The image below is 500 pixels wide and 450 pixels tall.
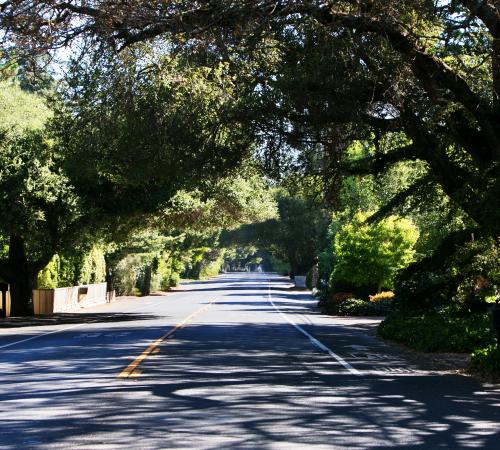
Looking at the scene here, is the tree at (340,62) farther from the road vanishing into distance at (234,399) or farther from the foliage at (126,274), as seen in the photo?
the foliage at (126,274)

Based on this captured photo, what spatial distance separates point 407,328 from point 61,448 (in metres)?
13.9

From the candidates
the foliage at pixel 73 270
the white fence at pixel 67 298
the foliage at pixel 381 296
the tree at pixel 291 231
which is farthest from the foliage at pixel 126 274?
the foliage at pixel 381 296

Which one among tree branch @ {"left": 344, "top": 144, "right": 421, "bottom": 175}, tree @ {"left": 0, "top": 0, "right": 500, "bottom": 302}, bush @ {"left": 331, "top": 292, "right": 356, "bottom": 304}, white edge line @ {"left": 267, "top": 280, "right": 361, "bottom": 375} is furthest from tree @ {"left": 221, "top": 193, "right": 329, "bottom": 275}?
tree @ {"left": 0, "top": 0, "right": 500, "bottom": 302}

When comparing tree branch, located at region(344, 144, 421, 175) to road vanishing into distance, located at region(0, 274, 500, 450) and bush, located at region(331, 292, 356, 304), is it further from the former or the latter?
bush, located at region(331, 292, 356, 304)

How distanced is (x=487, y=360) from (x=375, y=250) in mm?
22858

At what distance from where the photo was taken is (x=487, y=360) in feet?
40.7

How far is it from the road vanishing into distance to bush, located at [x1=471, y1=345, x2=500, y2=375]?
0.46 meters

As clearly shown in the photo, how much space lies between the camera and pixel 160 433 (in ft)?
24.5

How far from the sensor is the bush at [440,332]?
54.1 feet

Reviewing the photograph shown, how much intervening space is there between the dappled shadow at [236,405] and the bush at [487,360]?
594 millimetres

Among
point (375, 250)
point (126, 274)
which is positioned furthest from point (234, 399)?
point (126, 274)

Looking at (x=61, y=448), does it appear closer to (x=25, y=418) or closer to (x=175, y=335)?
(x=25, y=418)

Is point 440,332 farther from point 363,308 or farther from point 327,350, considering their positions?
point 363,308

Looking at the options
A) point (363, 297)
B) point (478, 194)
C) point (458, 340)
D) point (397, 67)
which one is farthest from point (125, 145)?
point (363, 297)
